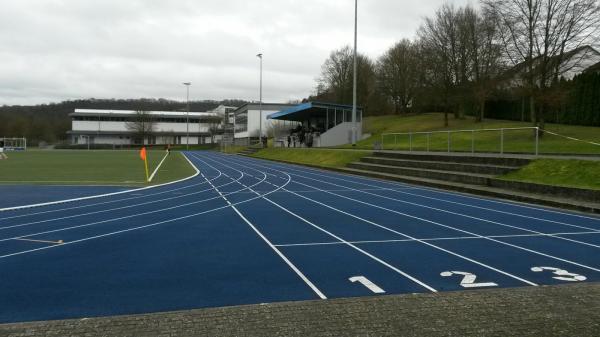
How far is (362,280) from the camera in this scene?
237 inches

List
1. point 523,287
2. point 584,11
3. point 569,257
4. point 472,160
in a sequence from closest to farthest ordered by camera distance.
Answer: point 523,287 → point 569,257 → point 472,160 → point 584,11

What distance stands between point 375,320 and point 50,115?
146138mm

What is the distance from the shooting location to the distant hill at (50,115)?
347ft

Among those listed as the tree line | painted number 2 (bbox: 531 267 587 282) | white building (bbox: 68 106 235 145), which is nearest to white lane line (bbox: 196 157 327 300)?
painted number 2 (bbox: 531 267 587 282)

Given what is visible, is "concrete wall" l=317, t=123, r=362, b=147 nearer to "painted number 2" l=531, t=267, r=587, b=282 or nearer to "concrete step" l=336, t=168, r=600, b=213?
"concrete step" l=336, t=168, r=600, b=213

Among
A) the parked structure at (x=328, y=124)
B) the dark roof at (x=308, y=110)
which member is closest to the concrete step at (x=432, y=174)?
the parked structure at (x=328, y=124)

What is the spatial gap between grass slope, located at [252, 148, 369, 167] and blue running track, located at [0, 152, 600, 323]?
1664cm

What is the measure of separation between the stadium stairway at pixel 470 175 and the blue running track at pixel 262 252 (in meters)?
1.10

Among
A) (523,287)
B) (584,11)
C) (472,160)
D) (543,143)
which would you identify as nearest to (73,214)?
(523,287)

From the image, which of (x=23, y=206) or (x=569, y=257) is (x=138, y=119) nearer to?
(x=23, y=206)

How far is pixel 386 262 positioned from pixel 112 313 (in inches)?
151

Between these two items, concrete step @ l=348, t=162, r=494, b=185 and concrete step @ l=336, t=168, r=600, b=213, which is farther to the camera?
concrete step @ l=348, t=162, r=494, b=185

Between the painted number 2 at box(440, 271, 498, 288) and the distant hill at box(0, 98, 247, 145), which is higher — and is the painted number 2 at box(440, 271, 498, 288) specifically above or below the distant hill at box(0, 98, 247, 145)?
below

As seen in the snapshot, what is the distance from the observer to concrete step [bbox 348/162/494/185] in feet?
57.5
